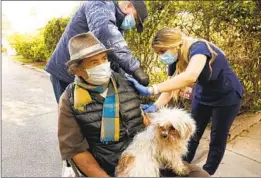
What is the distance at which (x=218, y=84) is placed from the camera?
318 centimetres

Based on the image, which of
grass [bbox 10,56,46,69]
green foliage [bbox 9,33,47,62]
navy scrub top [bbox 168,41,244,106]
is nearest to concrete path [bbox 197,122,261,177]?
navy scrub top [bbox 168,41,244,106]

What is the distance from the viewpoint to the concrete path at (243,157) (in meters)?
4.05

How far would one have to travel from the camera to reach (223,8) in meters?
5.05

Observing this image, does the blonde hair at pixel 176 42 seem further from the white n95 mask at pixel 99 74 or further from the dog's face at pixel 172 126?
the dog's face at pixel 172 126

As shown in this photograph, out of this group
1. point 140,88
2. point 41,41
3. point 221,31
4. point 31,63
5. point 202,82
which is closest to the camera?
point 140,88

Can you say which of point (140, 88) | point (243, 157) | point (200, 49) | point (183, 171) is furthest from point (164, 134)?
point (243, 157)

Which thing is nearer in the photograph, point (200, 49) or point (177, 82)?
point (177, 82)

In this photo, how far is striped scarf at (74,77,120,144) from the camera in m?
2.34

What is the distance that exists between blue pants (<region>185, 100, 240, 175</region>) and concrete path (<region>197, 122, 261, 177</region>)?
460 millimetres

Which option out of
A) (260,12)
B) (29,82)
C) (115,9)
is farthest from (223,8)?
(29,82)

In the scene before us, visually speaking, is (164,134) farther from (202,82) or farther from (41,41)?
(41,41)

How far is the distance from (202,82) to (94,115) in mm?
1234

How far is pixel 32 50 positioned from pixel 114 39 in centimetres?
1037

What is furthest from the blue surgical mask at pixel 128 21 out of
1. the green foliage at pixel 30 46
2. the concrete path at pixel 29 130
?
the green foliage at pixel 30 46
